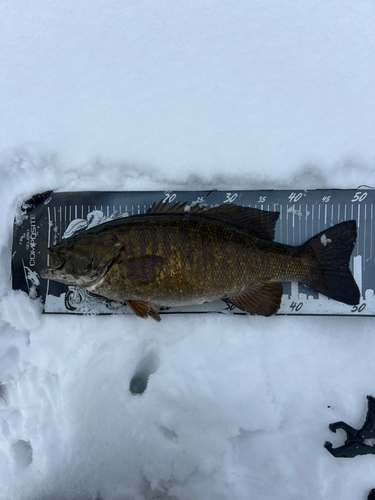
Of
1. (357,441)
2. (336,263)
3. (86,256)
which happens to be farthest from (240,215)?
(357,441)

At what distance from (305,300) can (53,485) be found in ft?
8.64

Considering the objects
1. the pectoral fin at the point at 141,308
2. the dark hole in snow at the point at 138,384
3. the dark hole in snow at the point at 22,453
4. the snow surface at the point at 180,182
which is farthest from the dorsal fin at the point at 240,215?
the dark hole in snow at the point at 22,453

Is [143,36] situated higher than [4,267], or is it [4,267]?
[143,36]

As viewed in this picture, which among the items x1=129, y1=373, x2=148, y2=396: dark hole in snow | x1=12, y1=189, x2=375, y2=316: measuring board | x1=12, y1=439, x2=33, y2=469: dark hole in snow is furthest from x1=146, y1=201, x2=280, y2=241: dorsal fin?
x1=12, y1=439, x2=33, y2=469: dark hole in snow

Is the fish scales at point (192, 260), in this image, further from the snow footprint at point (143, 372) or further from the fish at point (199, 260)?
the snow footprint at point (143, 372)

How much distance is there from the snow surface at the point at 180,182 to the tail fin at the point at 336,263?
1.22 ft

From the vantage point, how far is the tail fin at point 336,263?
249 centimetres

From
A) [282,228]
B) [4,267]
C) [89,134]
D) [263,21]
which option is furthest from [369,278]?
[4,267]

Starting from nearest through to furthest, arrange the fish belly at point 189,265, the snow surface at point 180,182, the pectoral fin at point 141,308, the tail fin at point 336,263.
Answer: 1. the fish belly at point 189,265
2. the pectoral fin at point 141,308
3. the tail fin at point 336,263
4. the snow surface at point 180,182

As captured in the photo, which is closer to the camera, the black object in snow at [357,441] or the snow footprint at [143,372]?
the black object in snow at [357,441]

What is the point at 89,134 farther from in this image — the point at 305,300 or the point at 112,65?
the point at 305,300

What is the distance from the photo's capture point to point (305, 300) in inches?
107

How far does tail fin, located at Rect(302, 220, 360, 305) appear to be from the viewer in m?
2.49

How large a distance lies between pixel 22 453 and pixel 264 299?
7.95ft
